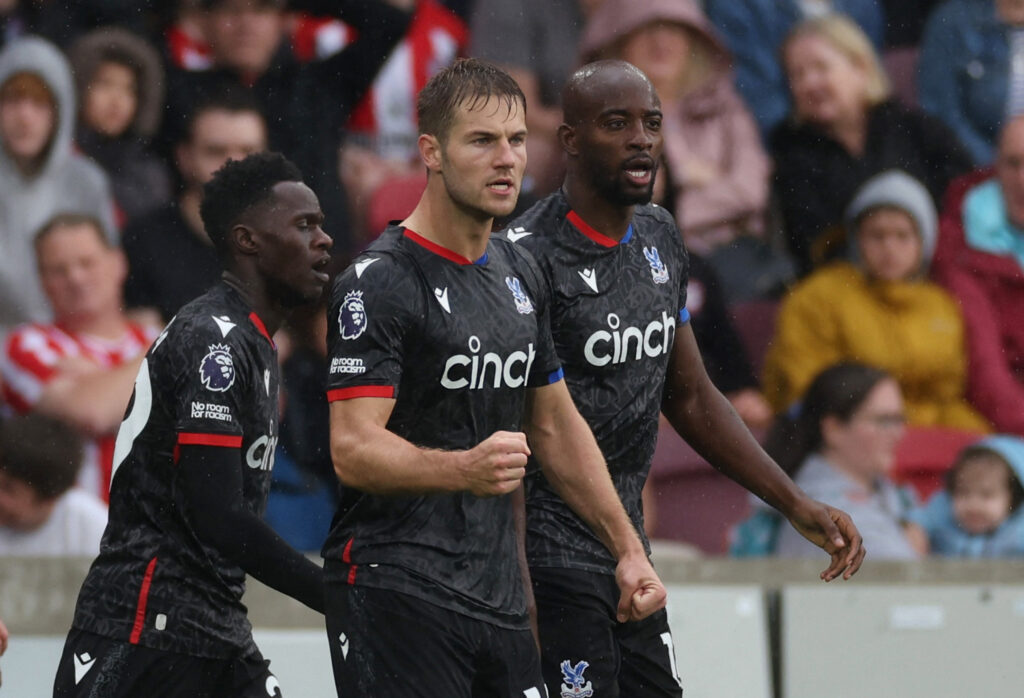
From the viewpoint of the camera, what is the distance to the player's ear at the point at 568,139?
5.67 meters

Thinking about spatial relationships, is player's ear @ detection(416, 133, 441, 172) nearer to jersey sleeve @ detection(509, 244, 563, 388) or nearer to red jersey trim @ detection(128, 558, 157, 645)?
jersey sleeve @ detection(509, 244, 563, 388)

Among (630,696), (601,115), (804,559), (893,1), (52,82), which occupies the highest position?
(893,1)

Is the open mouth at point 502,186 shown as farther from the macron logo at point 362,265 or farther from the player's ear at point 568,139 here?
the player's ear at point 568,139

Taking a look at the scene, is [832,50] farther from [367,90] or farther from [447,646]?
[447,646]

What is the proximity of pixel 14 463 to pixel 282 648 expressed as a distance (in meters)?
1.79

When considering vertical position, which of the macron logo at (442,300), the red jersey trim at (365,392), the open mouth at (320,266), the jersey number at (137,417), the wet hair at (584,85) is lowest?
the red jersey trim at (365,392)

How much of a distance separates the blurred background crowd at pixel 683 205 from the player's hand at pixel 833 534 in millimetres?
3111

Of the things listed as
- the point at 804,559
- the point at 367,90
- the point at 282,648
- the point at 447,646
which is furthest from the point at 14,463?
the point at 447,646

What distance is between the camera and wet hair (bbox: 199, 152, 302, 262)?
568cm

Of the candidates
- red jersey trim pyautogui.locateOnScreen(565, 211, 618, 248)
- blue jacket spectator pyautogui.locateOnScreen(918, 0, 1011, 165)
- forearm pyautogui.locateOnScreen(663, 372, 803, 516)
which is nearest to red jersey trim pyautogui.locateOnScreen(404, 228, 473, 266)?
red jersey trim pyautogui.locateOnScreen(565, 211, 618, 248)

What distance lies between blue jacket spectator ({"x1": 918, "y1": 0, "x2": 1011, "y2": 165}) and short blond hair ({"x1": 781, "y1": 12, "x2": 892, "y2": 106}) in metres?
0.28

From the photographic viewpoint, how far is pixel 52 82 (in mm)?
8867

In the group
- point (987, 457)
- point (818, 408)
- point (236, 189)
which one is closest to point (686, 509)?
point (818, 408)

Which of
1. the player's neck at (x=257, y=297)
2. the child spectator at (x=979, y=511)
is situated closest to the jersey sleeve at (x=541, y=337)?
the player's neck at (x=257, y=297)
